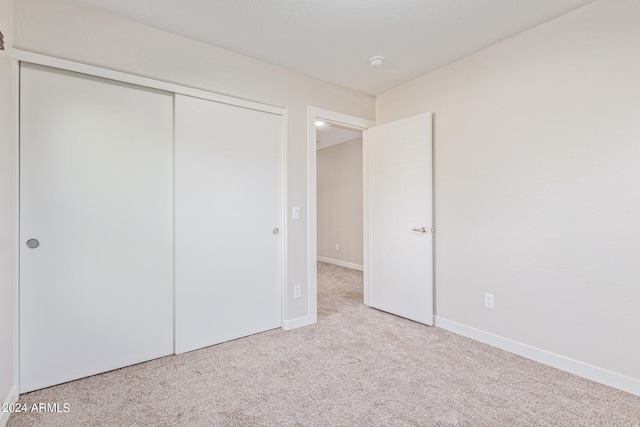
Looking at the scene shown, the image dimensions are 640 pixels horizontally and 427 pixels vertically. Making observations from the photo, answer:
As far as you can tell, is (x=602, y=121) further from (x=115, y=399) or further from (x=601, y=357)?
(x=115, y=399)

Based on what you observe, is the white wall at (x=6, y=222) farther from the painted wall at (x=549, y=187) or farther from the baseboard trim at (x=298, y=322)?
the painted wall at (x=549, y=187)

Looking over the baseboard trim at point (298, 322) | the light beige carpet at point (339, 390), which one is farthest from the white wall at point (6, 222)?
the baseboard trim at point (298, 322)

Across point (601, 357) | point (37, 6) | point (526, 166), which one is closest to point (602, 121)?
point (526, 166)

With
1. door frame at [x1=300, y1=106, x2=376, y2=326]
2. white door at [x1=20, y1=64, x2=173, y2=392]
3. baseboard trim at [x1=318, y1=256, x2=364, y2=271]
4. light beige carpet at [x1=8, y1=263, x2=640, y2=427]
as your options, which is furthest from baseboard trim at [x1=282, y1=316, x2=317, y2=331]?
baseboard trim at [x1=318, y1=256, x2=364, y2=271]

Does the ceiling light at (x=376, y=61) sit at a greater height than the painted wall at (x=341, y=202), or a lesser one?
greater

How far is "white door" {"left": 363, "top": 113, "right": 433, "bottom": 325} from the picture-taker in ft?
9.41

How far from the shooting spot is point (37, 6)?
181 cm

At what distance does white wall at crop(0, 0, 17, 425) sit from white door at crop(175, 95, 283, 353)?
0.89 meters

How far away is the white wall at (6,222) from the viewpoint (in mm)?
1571

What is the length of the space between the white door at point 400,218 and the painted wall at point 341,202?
7.23 feet

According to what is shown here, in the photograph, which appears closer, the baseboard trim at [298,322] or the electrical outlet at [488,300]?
the electrical outlet at [488,300]

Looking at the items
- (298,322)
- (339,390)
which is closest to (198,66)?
(298,322)

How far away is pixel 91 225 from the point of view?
2002mm

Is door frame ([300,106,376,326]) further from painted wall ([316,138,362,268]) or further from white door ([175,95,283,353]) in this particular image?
painted wall ([316,138,362,268])
